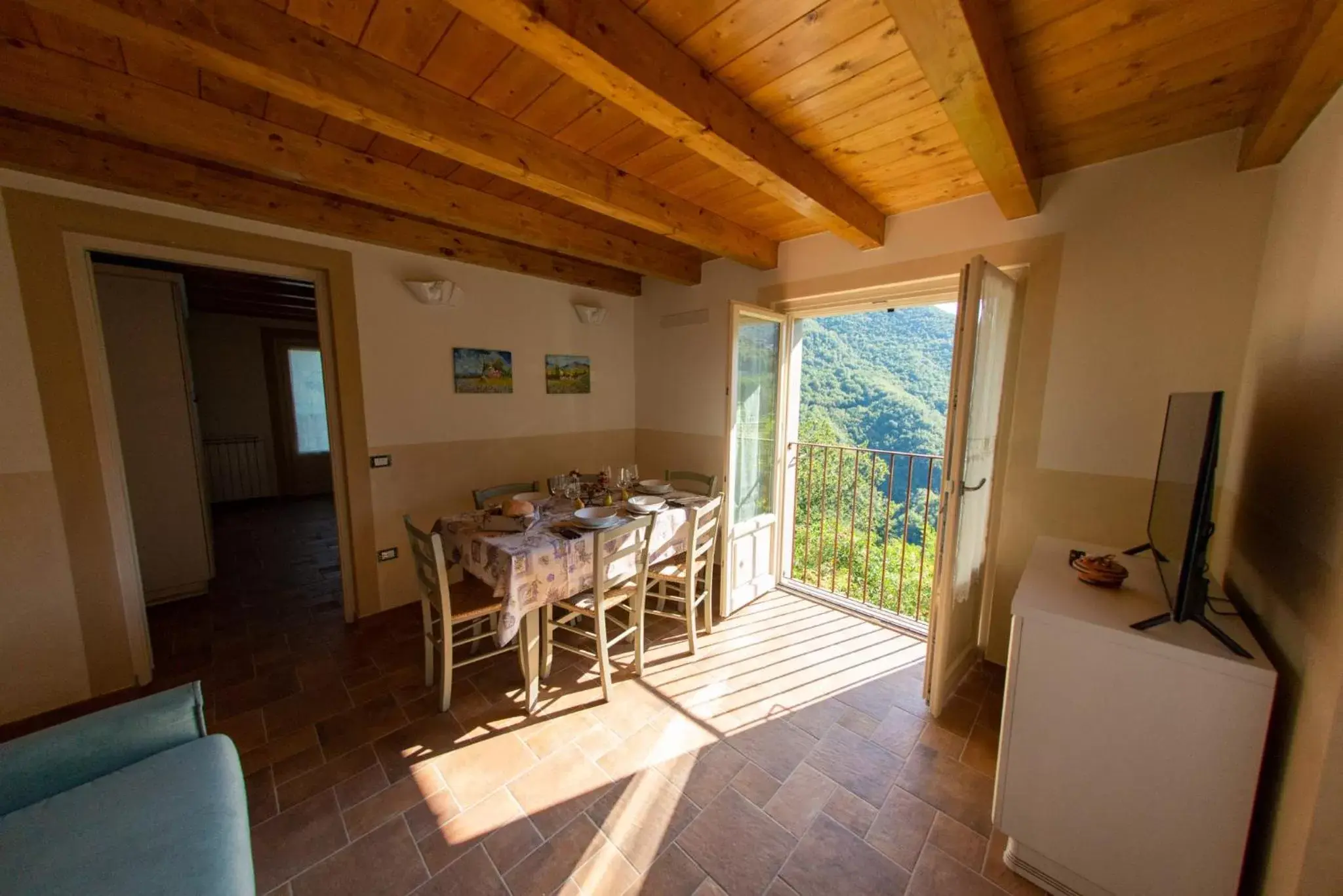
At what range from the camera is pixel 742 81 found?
1.53m

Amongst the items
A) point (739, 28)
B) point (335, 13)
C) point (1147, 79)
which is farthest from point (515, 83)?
point (1147, 79)

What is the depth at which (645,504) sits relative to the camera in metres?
2.65

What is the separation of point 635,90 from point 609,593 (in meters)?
2.08

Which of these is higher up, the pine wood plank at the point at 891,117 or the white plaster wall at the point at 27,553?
the pine wood plank at the point at 891,117

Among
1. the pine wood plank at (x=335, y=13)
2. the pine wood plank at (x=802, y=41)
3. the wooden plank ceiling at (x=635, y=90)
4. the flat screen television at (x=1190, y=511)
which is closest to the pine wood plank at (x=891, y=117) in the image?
the wooden plank ceiling at (x=635, y=90)

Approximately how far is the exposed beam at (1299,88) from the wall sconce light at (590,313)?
341 centimetres

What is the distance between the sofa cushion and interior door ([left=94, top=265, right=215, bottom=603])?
2.76m

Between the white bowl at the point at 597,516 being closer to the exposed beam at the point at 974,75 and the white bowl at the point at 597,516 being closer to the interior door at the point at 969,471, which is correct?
the interior door at the point at 969,471

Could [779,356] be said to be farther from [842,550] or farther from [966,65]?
[842,550]

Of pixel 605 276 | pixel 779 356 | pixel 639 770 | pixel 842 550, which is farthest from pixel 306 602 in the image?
pixel 842 550

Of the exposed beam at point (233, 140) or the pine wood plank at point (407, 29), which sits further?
the exposed beam at point (233, 140)

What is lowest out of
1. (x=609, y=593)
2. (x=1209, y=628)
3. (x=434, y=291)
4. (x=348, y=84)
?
(x=609, y=593)

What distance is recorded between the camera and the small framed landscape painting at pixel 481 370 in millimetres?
3197

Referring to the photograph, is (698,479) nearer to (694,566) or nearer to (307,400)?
(694,566)
